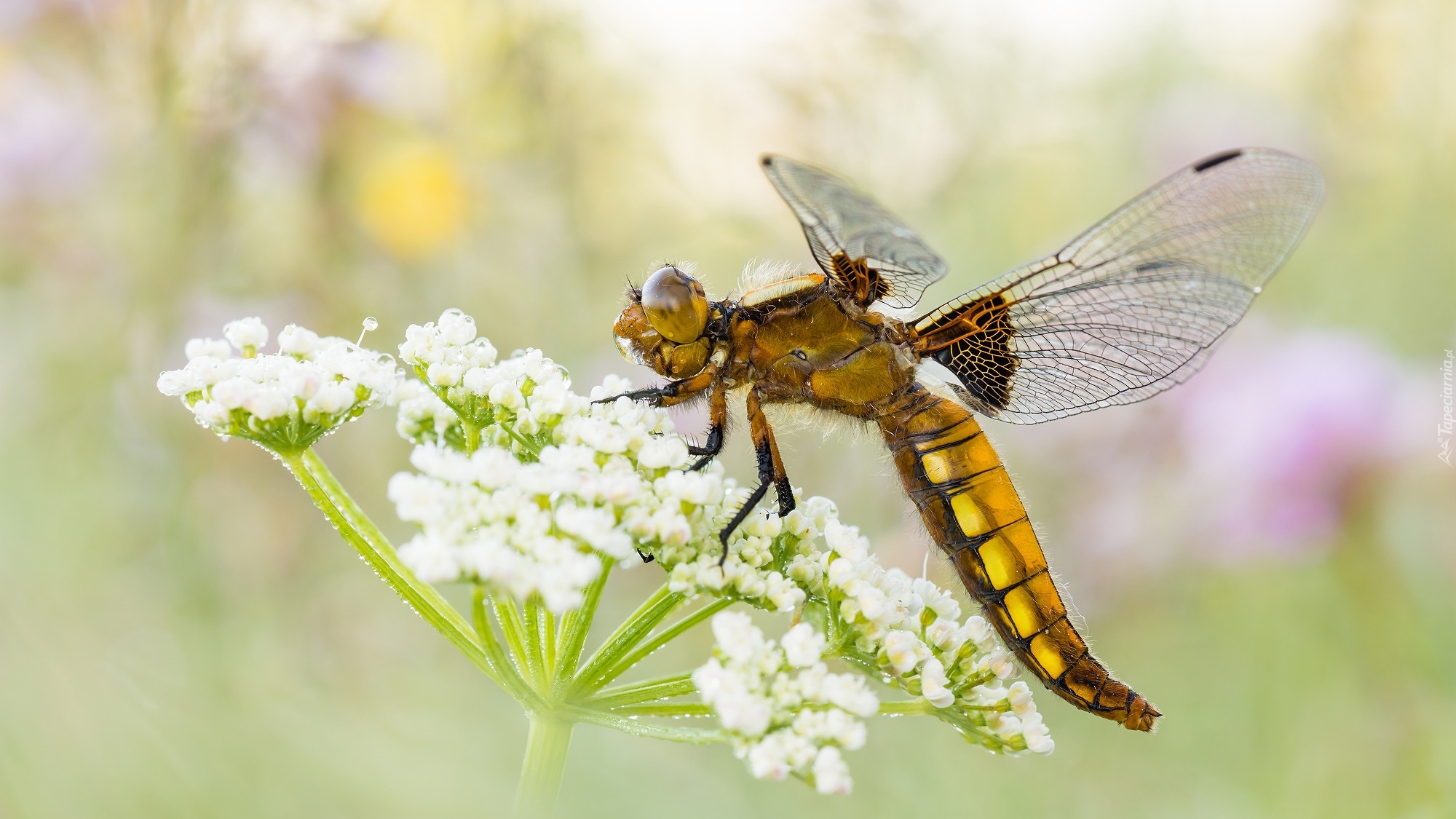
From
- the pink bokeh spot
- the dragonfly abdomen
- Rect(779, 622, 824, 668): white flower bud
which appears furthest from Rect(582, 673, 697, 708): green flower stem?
the pink bokeh spot

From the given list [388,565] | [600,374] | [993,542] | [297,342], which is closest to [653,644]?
[388,565]

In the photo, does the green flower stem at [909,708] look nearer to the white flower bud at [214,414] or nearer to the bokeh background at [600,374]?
the bokeh background at [600,374]

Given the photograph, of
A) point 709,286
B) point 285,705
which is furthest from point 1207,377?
point 285,705

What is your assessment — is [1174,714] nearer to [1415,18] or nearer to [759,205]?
[759,205]

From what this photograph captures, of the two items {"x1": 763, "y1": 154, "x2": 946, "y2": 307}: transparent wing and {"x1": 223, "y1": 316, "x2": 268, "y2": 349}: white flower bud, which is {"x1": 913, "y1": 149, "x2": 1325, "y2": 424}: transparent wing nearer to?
{"x1": 763, "y1": 154, "x2": 946, "y2": 307}: transparent wing

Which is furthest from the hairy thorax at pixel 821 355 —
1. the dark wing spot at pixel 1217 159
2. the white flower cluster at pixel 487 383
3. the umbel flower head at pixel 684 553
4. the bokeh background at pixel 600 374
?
the dark wing spot at pixel 1217 159
